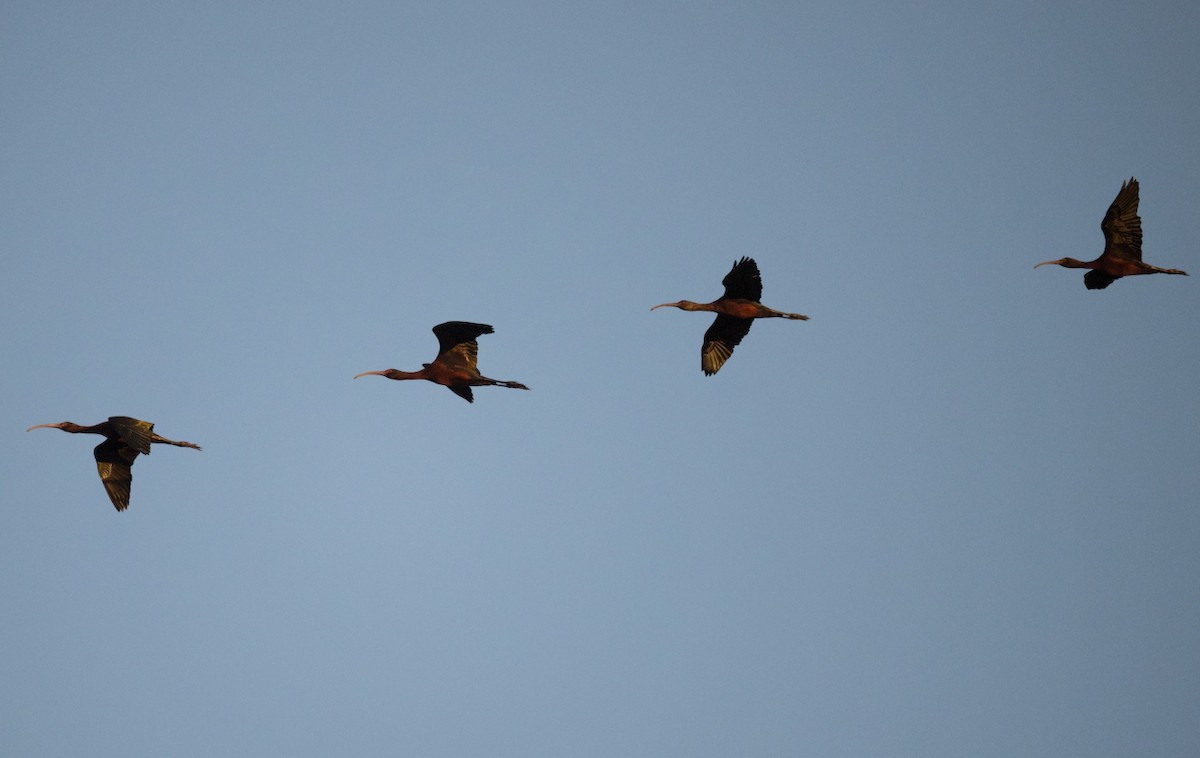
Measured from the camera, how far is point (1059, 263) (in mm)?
40125

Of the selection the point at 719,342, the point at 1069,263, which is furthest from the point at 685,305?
the point at 1069,263

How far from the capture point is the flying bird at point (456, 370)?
125 feet

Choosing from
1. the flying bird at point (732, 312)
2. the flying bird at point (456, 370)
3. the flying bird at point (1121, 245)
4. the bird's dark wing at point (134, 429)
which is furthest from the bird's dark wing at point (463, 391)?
the flying bird at point (1121, 245)

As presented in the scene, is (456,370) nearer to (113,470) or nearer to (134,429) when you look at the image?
(134,429)

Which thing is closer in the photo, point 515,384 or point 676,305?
point 515,384

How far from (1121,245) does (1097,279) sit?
46.9 inches

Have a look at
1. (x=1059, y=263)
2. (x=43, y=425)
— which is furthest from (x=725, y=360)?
(x=43, y=425)

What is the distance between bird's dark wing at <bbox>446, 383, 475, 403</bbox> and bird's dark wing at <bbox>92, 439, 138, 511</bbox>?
9.65 meters

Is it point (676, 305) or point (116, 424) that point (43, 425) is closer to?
point (116, 424)

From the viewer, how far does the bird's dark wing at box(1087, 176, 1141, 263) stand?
38625 mm

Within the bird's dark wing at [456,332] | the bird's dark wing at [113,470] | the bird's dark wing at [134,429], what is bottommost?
the bird's dark wing at [113,470]

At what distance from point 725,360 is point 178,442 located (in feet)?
51.5

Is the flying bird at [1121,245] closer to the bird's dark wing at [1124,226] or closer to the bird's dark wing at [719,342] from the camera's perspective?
the bird's dark wing at [1124,226]

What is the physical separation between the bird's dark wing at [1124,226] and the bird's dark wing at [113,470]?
92.5ft
